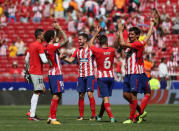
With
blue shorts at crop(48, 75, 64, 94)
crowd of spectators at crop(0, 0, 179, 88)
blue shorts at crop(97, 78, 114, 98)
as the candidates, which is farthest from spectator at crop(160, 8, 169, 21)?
blue shorts at crop(48, 75, 64, 94)

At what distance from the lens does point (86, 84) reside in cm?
1449

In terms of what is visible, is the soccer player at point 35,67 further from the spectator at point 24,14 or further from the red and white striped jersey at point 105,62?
the spectator at point 24,14

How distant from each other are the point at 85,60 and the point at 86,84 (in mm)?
608

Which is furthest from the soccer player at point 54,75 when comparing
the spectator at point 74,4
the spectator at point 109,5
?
the spectator at point 74,4

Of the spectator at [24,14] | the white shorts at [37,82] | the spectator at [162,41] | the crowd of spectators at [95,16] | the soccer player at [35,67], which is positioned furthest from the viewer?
the spectator at [24,14]

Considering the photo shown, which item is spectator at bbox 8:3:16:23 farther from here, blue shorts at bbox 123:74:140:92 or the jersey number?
blue shorts at bbox 123:74:140:92

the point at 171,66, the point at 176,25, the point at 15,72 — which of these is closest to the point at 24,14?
the point at 15,72

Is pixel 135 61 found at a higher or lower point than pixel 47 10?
lower

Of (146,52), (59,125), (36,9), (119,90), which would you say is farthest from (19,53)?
(59,125)

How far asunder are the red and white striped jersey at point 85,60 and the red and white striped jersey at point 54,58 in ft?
4.59

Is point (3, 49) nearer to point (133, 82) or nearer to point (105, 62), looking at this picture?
point (105, 62)

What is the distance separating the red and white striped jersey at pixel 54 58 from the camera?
12945 mm

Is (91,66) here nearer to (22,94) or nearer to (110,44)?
(22,94)

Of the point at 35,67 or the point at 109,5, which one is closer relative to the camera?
the point at 35,67
